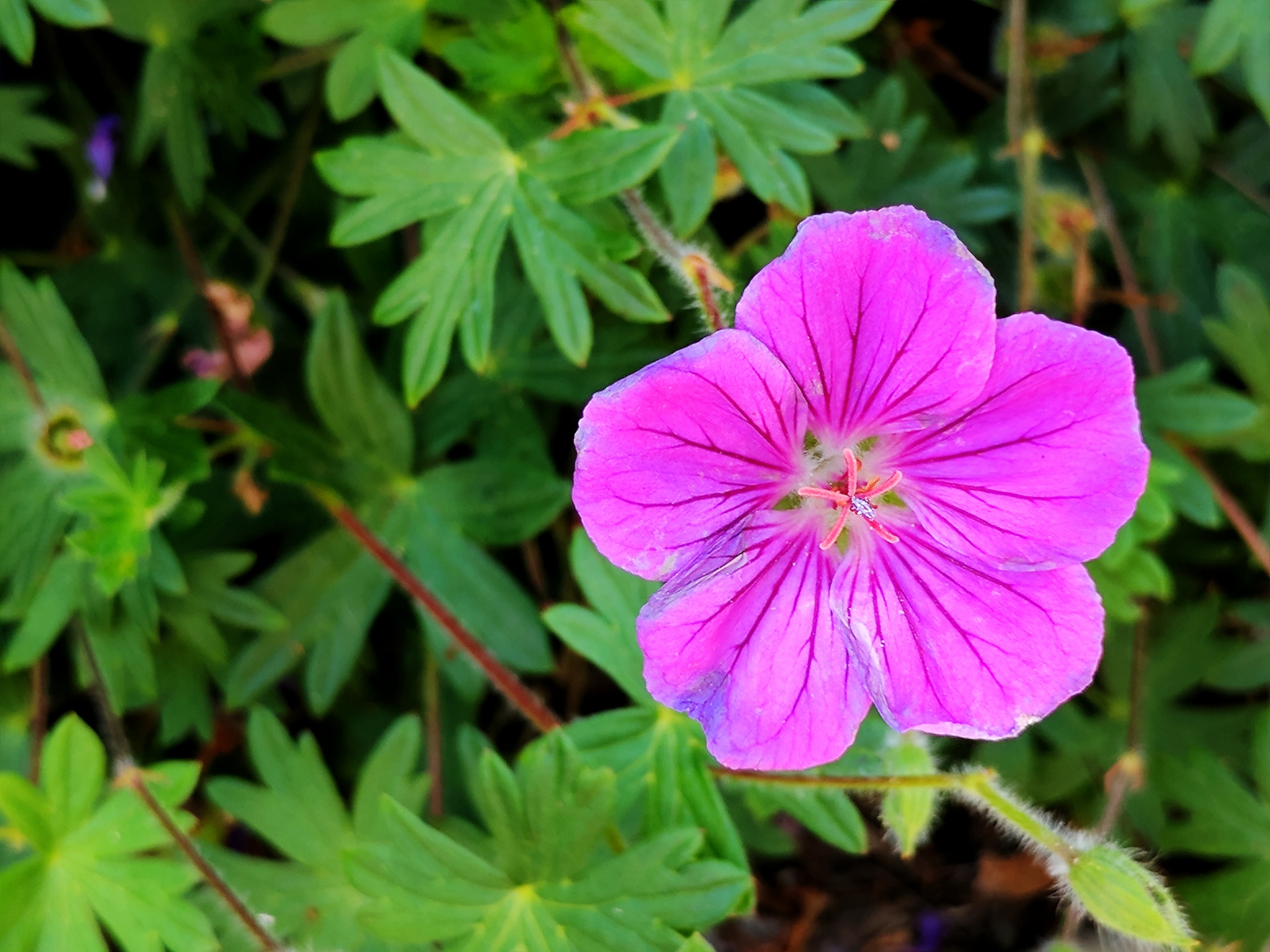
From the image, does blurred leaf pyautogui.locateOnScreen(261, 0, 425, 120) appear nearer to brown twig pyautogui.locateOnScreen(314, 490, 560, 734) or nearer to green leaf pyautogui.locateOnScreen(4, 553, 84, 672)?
brown twig pyautogui.locateOnScreen(314, 490, 560, 734)

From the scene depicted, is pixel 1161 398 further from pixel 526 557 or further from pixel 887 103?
pixel 526 557

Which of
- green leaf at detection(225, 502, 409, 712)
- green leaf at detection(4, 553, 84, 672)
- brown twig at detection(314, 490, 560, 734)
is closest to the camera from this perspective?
brown twig at detection(314, 490, 560, 734)

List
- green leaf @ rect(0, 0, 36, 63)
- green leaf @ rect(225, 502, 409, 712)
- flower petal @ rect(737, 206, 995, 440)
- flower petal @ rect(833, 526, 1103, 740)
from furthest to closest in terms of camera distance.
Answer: green leaf @ rect(225, 502, 409, 712), green leaf @ rect(0, 0, 36, 63), flower petal @ rect(833, 526, 1103, 740), flower petal @ rect(737, 206, 995, 440)

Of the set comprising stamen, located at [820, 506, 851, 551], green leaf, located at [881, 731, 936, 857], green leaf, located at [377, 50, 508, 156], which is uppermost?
green leaf, located at [377, 50, 508, 156]

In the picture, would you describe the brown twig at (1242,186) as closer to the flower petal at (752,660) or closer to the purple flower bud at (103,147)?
Answer: the flower petal at (752,660)

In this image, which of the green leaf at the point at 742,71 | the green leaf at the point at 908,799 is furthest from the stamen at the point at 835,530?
the green leaf at the point at 742,71

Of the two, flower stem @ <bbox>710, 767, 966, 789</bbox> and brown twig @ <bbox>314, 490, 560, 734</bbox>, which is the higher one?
brown twig @ <bbox>314, 490, 560, 734</bbox>

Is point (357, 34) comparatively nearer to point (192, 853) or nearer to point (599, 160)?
point (599, 160)

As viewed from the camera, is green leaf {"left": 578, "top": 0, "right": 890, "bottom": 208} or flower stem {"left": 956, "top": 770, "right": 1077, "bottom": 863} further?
green leaf {"left": 578, "top": 0, "right": 890, "bottom": 208}

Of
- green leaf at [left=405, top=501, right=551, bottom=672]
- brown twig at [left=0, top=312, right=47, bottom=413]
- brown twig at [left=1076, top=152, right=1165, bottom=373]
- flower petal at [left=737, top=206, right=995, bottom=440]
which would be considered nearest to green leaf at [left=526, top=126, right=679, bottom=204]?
flower petal at [left=737, top=206, right=995, bottom=440]
